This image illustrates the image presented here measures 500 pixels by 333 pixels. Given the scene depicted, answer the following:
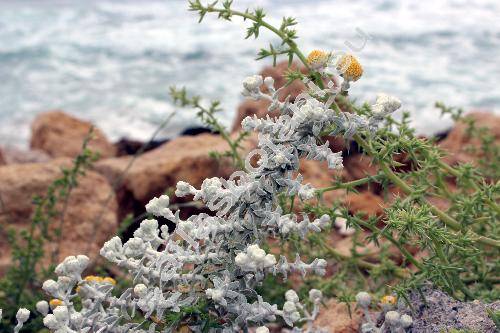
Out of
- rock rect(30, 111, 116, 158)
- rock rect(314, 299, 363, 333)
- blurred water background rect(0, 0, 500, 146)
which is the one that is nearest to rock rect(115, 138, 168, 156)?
rock rect(30, 111, 116, 158)

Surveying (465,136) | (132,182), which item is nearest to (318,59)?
(132,182)

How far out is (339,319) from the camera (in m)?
3.21

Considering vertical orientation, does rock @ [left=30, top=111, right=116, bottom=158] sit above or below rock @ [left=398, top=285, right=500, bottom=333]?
below

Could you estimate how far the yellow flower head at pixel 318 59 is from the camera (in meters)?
2.43

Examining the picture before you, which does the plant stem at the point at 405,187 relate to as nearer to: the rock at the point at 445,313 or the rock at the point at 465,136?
Result: the rock at the point at 445,313

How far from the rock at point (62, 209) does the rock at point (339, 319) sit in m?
2.12

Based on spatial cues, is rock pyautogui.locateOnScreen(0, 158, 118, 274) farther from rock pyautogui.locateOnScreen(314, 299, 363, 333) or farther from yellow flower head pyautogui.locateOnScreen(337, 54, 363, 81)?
yellow flower head pyautogui.locateOnScreen(337, 54, 363, 81)

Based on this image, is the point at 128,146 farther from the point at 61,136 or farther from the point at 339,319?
the point at 339,319

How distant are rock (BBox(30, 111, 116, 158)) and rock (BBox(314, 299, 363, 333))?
5835mm

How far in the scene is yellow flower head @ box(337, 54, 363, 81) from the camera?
7.64ft

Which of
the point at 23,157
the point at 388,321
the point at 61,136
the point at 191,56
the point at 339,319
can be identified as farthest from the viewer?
the point at 191,56

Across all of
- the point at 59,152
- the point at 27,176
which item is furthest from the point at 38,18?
the point at 27,176

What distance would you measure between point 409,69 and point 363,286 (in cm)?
1248

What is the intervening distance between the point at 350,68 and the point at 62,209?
11.5 feet
